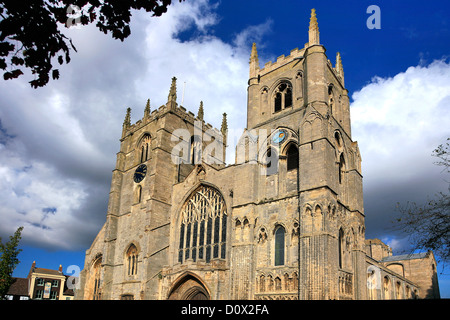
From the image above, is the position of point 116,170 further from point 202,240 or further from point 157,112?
point 202,240

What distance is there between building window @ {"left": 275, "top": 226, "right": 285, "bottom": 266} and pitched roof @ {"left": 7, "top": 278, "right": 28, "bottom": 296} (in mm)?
42637

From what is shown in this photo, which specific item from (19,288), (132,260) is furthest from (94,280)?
(19,288)

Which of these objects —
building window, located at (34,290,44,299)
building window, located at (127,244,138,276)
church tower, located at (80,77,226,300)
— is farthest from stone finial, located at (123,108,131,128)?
building window, located at (34,290,44,299)

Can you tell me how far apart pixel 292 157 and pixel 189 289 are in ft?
33.0

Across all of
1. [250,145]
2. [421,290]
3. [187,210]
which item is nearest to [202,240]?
[187,210]

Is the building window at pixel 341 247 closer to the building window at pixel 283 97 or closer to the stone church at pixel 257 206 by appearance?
the stone church at pixel 257 206

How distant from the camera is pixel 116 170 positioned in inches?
1337

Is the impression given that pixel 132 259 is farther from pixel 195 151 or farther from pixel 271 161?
pixel 271 161

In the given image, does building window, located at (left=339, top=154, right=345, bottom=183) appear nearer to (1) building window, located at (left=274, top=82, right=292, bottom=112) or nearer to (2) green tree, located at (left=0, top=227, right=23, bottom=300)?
(1) building window, located at (left=274, top=82, right=292, bottom=112)

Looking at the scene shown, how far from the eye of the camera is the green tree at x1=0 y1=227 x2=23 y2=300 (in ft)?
88.7

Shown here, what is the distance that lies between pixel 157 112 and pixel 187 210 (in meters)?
10.1

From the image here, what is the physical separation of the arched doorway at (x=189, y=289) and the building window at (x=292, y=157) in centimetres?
858

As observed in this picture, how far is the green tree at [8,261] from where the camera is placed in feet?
88.7

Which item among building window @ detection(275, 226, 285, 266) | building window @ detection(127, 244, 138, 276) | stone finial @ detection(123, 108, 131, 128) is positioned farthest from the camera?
stone finial @ detection(123, 108, 131, 128)
